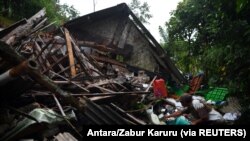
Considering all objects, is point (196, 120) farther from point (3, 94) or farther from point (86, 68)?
point (3, 94)

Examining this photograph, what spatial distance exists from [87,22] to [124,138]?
300 inches

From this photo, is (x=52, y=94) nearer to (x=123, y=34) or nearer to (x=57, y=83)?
(x=57, y=83)

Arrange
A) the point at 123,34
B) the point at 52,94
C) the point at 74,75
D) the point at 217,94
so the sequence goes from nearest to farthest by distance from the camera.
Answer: the point at 52,94 → the point at 74,75 → the point at 217,94 → the point at 123,34

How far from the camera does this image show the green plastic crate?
9.08 metres

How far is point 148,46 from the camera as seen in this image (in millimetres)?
10875

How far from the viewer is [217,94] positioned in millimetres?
9359

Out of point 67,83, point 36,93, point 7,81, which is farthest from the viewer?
point 67,83

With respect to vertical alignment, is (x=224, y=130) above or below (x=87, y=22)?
below

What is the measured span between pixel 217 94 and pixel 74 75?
5.20 m

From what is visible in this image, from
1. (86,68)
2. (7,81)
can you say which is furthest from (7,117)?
(86,68)

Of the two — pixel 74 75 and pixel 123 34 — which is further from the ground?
pixel 123 34

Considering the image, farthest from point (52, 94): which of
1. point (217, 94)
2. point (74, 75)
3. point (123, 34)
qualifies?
point (123, 34)

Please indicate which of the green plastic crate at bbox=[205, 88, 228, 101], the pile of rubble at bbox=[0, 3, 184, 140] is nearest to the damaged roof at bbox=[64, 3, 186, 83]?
the green plastic crate at bbox=[205, 88, 228, 101]

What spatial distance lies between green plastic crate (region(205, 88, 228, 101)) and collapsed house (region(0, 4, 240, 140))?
1650 mm
